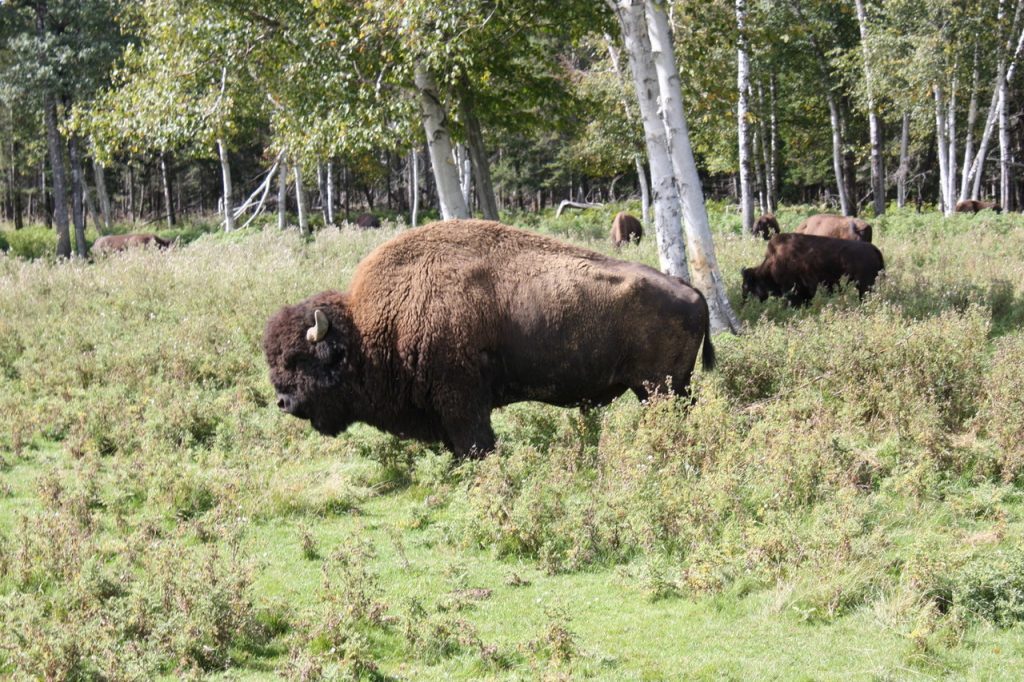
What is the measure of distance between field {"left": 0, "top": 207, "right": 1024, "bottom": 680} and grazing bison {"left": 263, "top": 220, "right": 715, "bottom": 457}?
42cm

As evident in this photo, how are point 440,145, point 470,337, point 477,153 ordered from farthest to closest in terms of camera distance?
point 477,153, point 440,145, point 470,337

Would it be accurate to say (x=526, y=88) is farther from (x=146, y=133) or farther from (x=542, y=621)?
(x=542, y=621)

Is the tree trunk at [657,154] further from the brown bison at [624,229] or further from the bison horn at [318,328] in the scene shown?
the brown bison at [624,229]

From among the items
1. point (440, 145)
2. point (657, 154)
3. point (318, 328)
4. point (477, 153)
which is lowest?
point (318, 328)

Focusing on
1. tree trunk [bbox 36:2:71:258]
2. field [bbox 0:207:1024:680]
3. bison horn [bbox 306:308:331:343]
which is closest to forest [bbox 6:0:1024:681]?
field [bbox 0:207:1024:680]

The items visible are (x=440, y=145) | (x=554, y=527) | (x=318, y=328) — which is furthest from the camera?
(x=440, y=145)

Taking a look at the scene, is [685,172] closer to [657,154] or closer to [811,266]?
[657,154]

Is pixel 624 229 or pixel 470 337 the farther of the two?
pixel 624 229

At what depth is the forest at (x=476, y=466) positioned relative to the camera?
196 inches

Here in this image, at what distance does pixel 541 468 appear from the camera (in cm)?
745

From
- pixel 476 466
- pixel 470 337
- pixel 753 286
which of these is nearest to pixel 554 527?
pixel 476 466

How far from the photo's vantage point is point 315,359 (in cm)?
826

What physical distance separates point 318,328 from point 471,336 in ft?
4.26

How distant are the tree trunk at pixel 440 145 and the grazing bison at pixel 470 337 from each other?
7.80 metres
